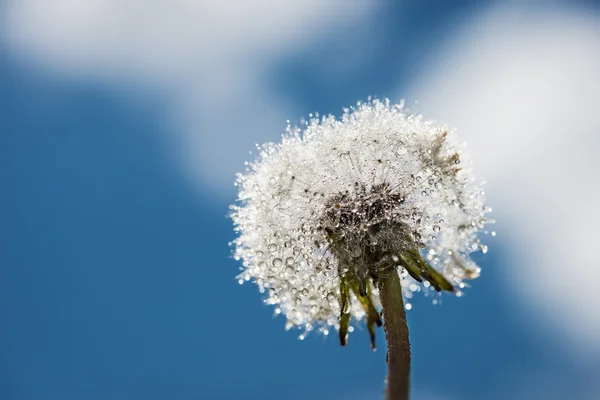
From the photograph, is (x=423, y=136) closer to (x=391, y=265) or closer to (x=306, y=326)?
(x=391, y=265)

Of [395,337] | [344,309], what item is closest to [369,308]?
[344,309]

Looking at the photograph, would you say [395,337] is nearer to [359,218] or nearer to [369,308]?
[369,308]

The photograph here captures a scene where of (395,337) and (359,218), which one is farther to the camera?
(359,218)

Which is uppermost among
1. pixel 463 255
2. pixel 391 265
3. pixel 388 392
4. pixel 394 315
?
pixel 463 255

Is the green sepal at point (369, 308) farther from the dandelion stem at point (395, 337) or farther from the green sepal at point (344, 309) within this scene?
the dandelion stem at point (395, 337)

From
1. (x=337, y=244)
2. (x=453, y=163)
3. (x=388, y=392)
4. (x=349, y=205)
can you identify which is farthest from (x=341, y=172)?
(x=388, y=392)

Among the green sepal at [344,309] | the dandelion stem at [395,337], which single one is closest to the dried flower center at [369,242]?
the green sepal at [344,309]

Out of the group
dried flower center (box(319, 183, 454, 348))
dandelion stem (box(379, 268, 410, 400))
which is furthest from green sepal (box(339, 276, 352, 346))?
dandelion stem (box(379, 268, 410, 400))
